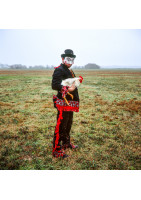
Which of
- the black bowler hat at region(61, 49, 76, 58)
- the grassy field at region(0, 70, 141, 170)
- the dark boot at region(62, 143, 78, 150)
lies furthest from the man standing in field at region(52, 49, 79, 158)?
the grassy field at region(0, 70, 141, 170)

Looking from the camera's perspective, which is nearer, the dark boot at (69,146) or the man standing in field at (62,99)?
the man standing in field at (62,99)

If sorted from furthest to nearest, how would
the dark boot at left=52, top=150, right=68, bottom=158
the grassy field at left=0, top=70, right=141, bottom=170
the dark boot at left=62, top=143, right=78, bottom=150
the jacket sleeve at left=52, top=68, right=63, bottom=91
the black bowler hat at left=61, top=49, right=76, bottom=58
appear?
the dark boot at left=62, top=143, right=78, bottom=150, the dark boot at left=52, top=150, right=68, bottom=158, the grassy field at left=0, top=70, right=141, bottom=170, the black bowler hat at left=61, top=49, right=76, bottom=58, the jacket sleeve at left=52, top=68, right=63, bottom=91

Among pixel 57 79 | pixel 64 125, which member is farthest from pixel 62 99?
pixel 64 125

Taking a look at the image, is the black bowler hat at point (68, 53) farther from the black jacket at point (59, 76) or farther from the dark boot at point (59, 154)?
the dark boot at point (59, 154)

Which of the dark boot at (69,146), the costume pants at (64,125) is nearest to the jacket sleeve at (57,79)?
the costume pants at (64,125)

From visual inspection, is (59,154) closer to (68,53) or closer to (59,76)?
(59,76)

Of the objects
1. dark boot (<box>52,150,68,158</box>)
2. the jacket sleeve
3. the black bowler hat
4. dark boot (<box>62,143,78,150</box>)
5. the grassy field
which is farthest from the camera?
dark boot (<box>62,143,78,150</box>)

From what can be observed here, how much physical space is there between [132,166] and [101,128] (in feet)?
6.07

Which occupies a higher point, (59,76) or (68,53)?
(68,53)

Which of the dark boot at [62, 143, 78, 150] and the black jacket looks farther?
the dark boot at [62, 143, 78, 150]

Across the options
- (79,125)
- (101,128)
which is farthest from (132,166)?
(79,125)

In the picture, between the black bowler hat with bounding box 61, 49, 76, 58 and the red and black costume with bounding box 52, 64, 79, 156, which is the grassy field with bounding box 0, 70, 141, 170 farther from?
the black bowler hat with bounding box 61, 49, 76, 58

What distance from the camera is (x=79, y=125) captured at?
4.89m

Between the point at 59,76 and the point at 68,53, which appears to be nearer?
the point at 59,76
